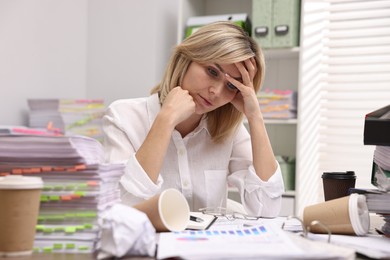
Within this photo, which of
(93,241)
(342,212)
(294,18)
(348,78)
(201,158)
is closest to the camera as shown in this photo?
(93,241)

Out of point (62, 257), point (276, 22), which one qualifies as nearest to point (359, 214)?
point (62, 257)

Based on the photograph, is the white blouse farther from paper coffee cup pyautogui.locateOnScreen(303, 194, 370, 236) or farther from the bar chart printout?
the bar chart printout

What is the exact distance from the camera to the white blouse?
1569 mm

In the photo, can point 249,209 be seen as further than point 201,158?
No

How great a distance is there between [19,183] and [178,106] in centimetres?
84

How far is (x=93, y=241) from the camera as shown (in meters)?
0.82

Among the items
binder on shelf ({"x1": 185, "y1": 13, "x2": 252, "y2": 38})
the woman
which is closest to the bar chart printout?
the woman

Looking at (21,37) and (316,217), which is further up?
(21,37)

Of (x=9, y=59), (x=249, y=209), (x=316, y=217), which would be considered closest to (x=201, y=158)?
(x=249, y=209)

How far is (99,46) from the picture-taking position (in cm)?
307

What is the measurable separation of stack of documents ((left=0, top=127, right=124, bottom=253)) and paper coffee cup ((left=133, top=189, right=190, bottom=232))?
0.30 feet

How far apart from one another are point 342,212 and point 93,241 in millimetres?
524

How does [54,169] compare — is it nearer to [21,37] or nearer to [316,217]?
[316,217]

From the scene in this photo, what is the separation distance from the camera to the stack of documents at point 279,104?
8.95 feet
